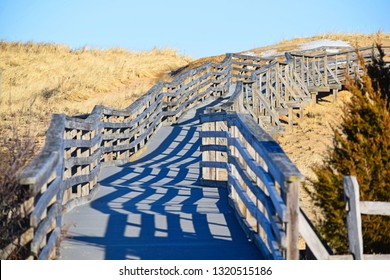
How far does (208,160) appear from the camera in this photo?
49.0ft

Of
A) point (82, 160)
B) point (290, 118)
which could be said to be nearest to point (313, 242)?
point (82, 160)

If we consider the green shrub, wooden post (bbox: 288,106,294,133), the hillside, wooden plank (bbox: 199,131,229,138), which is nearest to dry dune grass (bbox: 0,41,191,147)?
the hillside

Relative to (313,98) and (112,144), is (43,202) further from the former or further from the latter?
(313,98)

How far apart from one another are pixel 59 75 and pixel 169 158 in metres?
27.4

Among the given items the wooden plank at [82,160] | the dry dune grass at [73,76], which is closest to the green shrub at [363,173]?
the wooden plank at [82,160]

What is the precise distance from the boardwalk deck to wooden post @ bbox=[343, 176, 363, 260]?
50.1 inches

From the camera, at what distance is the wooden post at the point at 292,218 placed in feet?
22.9

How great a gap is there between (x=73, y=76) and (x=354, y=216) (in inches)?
1504

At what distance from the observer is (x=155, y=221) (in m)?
10.6

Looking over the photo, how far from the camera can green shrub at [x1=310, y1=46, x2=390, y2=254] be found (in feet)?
29.3

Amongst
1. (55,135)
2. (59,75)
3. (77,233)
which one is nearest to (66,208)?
(77,233)

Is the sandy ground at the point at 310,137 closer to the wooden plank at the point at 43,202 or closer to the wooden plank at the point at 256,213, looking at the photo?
the wooden plank at the point at 256,213

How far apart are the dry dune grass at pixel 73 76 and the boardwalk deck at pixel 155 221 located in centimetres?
1077

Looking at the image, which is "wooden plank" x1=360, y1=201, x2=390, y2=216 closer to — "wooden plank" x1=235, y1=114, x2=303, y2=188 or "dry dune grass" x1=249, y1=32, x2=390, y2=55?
"wooden plank" x1=235, y1=114, x2=303, y2=188
